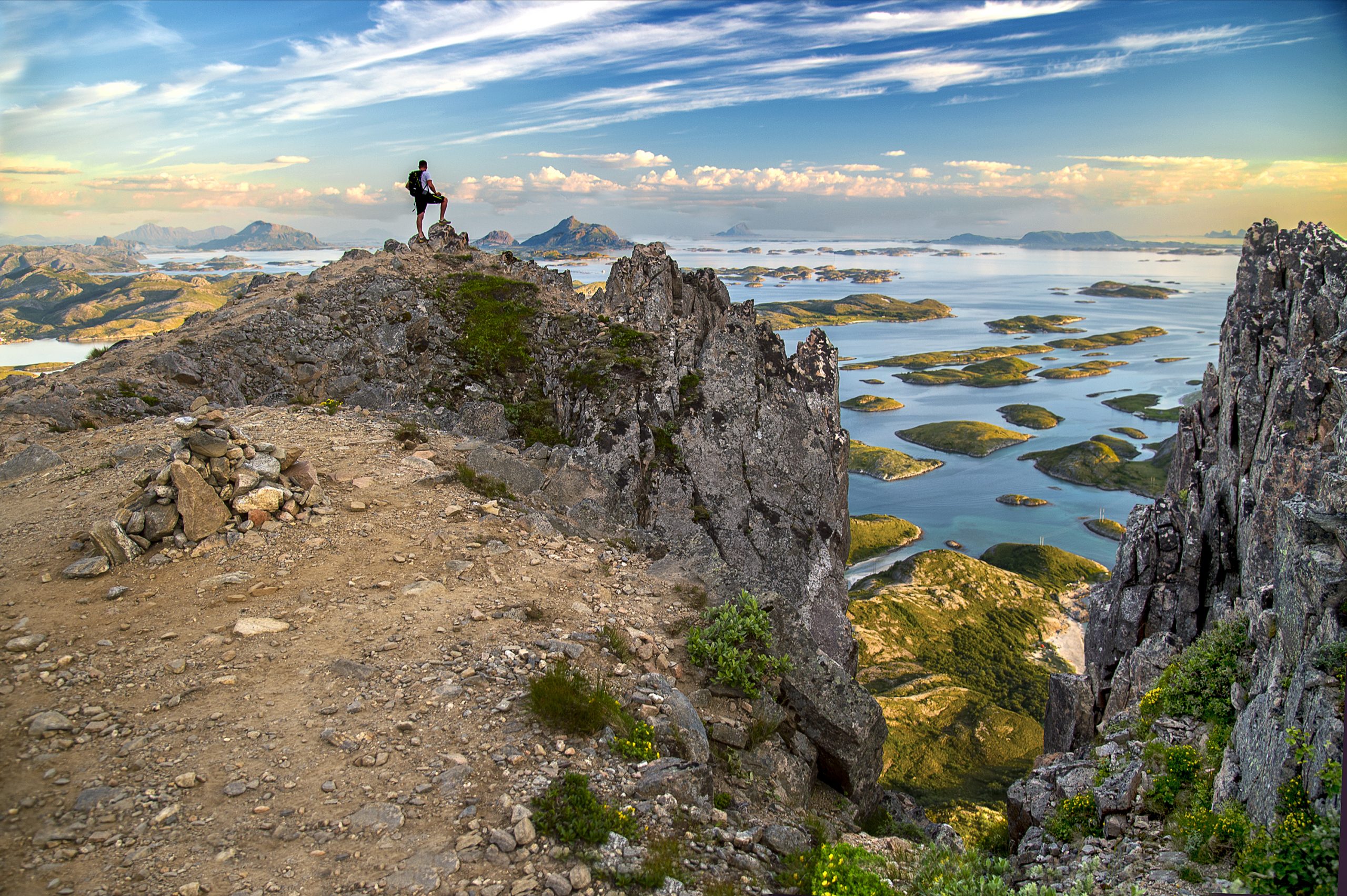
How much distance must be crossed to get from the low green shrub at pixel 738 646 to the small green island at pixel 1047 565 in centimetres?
8887

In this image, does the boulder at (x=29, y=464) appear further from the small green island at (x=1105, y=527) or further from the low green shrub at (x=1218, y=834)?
the small green island at (x=1105, y=527)

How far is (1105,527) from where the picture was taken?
121m

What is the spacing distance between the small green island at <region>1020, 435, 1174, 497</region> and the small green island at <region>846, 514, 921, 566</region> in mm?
49366

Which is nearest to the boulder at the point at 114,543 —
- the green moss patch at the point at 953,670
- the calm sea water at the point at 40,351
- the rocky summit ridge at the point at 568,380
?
the rocky summit ridge at the point at 568,380

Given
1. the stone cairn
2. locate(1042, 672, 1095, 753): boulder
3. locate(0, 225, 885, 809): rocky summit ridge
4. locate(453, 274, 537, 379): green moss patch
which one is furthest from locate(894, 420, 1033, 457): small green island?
the stone cairn

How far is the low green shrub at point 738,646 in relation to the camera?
13.0 meters

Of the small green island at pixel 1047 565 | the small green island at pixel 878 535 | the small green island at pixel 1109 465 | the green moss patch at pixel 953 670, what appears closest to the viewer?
the green moss patch at pixel 953 670

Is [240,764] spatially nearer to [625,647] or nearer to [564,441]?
[625,647]

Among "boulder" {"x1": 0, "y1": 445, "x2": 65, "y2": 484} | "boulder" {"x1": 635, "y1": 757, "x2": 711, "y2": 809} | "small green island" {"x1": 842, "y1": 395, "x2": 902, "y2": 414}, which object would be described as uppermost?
"boulder" {"x1": 0, "y1": 445, "x2": 65, "y2": 484}

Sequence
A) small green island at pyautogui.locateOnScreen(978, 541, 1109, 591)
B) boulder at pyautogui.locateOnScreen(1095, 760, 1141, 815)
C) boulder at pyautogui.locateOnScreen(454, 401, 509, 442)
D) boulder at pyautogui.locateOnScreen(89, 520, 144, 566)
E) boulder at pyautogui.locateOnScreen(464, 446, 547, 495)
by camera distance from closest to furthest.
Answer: boulder at pyautogui.locateOnScreen(1095, 760, 1141, 815), boulder at pyautogui.locateOnScreen(89, 520, 144, 566), boulder at pyautogui.locateOnScreen(464, 446, 547, 495), boulder at pyautogui.locateOnScreen(454, 401, 509, 442), small green island at pyautogui.locateOnScreen(978, 541, 1109, 591)

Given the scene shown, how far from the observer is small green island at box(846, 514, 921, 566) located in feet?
350

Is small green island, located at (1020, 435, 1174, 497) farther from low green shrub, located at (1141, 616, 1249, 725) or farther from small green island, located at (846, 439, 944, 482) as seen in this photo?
low green shrub, located at (1141, 616, 1249, 725)

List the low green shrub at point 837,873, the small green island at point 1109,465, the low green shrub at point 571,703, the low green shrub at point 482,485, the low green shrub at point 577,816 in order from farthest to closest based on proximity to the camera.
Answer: the small green island at point 1109,465
the low green shrub at point 482,485
the low green shrub at point 571,703
the low green shrub at point 837,873
the low green shrub at point 577,816

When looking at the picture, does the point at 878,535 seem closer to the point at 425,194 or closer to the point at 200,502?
the point at 425,194
